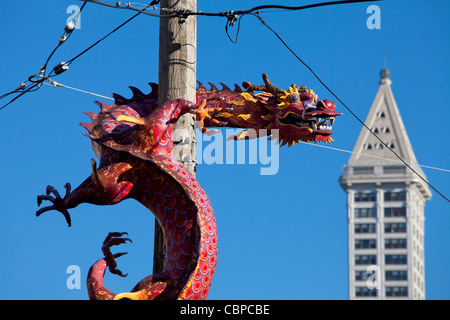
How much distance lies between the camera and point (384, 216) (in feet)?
433

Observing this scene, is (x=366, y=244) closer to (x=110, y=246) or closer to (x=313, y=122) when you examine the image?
(x=313, y=122)

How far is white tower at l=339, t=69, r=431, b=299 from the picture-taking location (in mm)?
129000

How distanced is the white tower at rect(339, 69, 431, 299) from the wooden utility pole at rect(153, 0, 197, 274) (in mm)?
115630

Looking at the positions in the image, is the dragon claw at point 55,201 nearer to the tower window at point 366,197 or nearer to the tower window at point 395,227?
the tower window at point 395,227

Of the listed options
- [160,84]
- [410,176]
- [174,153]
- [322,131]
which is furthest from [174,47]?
[410,176]

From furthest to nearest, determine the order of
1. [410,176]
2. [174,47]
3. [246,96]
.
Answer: [410,176] → [246,96] → [174,47]

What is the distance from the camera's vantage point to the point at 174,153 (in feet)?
44.2

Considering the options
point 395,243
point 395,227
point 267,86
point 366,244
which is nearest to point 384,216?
point 395,227

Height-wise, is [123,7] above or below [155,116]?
above

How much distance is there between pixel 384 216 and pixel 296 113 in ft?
390
